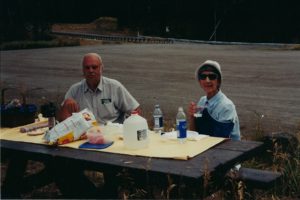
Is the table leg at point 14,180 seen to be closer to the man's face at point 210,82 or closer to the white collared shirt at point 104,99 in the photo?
the white collared shirt at point 104,99

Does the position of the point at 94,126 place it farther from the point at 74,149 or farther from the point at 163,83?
the point at 163,83

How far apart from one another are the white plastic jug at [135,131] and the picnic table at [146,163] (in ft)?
0.50

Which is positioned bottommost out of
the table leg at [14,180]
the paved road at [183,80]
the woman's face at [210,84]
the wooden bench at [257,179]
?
the paved road at [183,80]

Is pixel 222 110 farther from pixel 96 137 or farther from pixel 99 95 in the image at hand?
pixel 99 95

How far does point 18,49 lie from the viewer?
36.3m

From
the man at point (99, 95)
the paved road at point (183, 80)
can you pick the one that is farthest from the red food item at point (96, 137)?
the paved road at point (183, 80)

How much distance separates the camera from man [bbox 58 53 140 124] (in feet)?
18.4

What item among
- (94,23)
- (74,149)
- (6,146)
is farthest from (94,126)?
(94,23)

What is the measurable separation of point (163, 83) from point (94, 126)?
39.0 feet

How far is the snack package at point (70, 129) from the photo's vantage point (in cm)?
427

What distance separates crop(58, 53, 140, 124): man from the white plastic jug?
1.62m

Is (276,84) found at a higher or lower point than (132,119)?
lower

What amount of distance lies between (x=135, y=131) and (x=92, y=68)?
1792 millimetres

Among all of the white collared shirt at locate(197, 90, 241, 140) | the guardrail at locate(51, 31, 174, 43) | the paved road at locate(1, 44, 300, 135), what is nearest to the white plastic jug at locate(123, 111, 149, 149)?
the white collared shirt at locate(197, 90, 241, 140)
